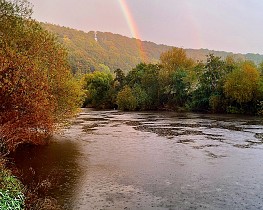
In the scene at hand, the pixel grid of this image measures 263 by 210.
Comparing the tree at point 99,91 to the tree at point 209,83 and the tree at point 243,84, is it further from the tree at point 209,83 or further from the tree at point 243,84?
the tree at point 243,84

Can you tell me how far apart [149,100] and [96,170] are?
74865 mm

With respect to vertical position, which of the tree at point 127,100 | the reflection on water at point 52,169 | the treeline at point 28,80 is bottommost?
the reflection on water at point 52,169

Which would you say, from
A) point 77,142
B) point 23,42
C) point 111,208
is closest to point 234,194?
point 111,208

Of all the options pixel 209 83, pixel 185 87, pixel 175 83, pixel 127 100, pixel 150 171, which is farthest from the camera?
pixel 127 100

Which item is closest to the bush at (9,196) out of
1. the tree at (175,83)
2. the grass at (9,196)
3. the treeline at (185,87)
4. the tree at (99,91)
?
the grass at (9,196)

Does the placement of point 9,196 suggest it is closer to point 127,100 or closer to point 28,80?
point 28,80

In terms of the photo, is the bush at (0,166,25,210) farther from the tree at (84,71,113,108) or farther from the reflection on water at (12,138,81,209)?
the tree at (84,71,113,108)

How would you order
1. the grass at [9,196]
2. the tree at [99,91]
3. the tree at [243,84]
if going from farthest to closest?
the tree at [99,91]
the tree at [243,84]
the grass at [9,196]

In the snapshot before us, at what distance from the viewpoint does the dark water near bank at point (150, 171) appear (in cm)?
1634

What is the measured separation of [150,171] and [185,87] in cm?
6988

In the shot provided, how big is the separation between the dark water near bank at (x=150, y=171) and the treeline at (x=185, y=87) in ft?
114

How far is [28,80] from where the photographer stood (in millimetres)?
18375

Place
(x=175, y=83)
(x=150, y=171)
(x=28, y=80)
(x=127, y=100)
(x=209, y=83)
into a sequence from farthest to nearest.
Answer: (x=127, y=100)
(x=175, y=83)
(x=209, y=83)
(x=150, y=171)
(x=28, y=80)

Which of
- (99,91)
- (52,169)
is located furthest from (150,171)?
(99,91)
